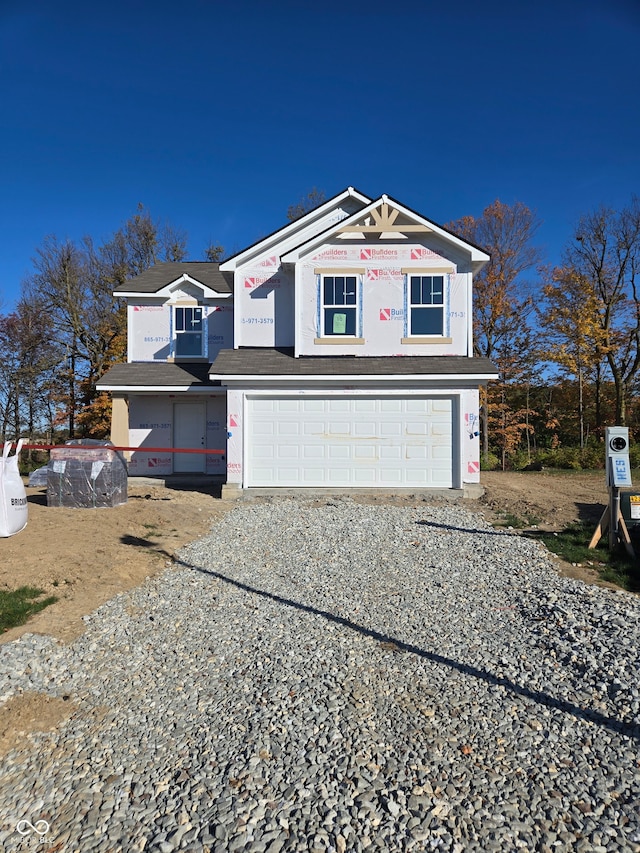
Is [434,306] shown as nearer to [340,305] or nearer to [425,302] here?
[425,302]

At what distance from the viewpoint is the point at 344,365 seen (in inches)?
519

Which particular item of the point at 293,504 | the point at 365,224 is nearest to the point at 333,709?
the point at 293,504

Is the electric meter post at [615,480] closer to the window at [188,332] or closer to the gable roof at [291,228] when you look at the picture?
the gable roof at [291,228]

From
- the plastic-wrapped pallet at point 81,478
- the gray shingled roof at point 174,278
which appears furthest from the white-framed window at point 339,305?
the plastic-wrapped pallet at point 81,478

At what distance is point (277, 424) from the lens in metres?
13.1

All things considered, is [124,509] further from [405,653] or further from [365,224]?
[365,224]

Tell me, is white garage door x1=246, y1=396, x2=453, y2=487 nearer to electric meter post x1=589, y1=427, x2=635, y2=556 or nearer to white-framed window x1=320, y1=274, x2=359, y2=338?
white-framed window x1=320, y1=274, x2=359, y2=338

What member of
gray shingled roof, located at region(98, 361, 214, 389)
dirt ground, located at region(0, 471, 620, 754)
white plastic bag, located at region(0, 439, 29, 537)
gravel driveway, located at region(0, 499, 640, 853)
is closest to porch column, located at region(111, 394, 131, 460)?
gray shingled roof, located at region(98, 361, 214, 389)

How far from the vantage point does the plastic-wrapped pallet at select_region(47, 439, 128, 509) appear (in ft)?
35.2

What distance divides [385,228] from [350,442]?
19.4 ft

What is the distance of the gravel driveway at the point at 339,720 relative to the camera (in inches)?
98.3

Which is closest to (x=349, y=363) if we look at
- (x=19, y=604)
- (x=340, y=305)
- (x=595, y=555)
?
(x=340, y=305)

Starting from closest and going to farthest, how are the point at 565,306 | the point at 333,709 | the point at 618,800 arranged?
the point at 618,800, the point at 333,709, the point at 565,306

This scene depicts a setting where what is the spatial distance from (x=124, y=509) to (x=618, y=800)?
32.6 feet
